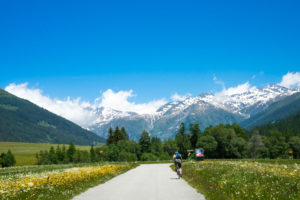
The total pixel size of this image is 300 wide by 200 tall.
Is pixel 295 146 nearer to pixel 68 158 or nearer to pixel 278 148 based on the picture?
pixel 278 148

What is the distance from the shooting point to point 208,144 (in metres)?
102

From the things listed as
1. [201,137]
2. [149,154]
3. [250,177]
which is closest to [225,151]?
[201,137]

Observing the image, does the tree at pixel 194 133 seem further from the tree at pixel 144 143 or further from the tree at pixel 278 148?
the tree at pixel 278 148

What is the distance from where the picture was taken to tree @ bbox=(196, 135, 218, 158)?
4008 inches

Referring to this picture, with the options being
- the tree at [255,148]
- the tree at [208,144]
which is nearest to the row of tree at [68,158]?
the tree at [208,144]

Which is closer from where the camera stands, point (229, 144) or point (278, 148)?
point (229, 144)

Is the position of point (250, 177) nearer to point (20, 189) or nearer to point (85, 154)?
point (20, 189)

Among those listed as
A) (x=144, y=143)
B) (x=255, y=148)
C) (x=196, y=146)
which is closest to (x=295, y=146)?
(x=255, y=148)

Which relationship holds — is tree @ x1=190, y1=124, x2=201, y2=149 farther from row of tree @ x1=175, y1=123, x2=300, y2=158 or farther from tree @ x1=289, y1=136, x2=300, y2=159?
tree @ x1=289, y1=136, x2=300, y2=159

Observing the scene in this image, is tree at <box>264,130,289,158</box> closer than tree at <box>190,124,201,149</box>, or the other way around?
tree at <box>190,124,201,149</box>

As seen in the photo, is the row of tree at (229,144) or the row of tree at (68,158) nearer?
the row of tree at (229,144)

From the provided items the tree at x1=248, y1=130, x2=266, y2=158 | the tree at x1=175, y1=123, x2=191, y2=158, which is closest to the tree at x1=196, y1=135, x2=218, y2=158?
the tree at x1=175, y1=123, x2=191, y2=158

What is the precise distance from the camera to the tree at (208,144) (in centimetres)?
10181

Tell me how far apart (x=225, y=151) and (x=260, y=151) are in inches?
655
